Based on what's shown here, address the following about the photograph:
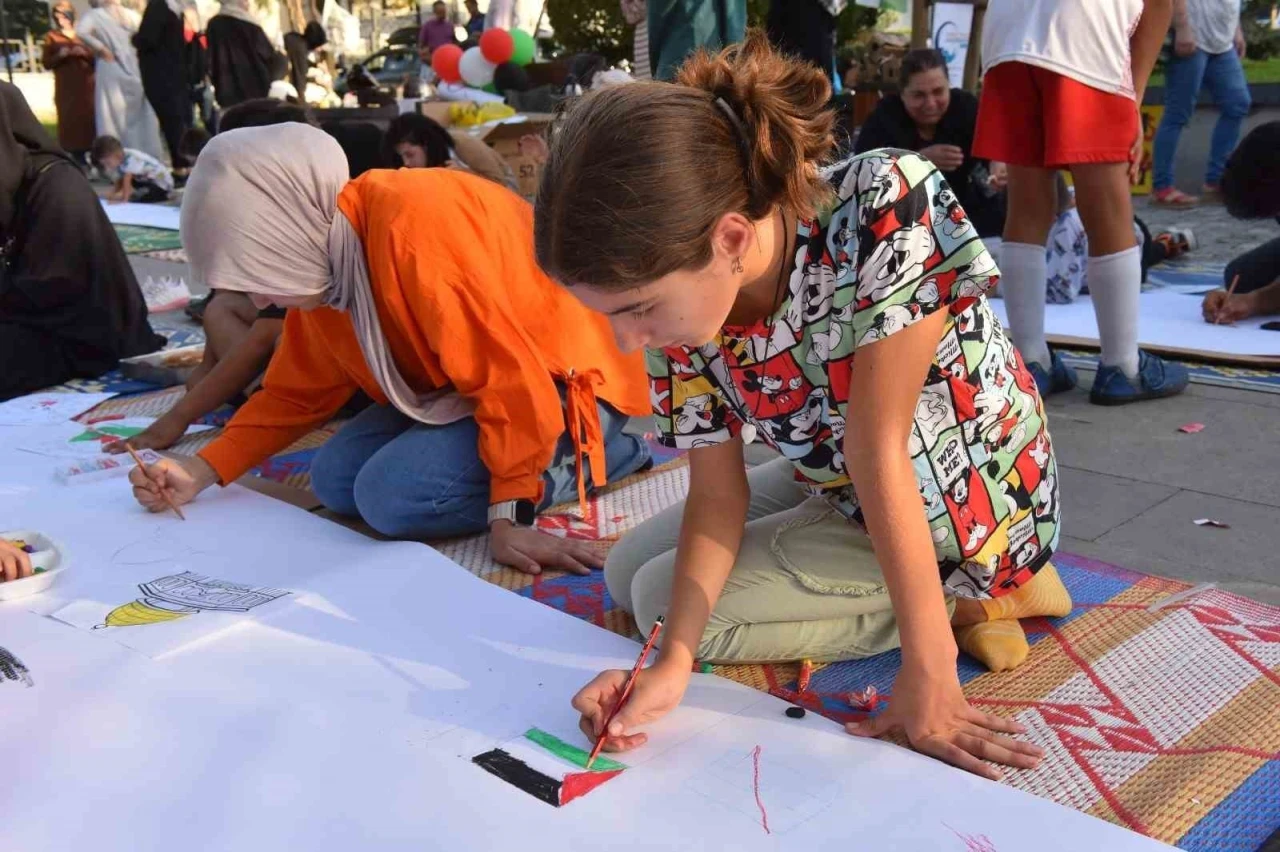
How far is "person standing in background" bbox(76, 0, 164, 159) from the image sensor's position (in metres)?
9.02

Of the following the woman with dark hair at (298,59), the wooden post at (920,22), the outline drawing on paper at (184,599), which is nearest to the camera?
the outline drawing on paper at (184,599)

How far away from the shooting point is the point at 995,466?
1.45 m

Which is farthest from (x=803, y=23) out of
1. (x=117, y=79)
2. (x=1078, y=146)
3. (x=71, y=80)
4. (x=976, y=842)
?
(x=71, y=80)

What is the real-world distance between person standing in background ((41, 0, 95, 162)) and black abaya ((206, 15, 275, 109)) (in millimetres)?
1916

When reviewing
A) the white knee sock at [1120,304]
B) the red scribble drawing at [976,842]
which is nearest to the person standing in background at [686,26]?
the white knee sock at [1120,304]

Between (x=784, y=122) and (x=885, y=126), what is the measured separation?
10.1 ft

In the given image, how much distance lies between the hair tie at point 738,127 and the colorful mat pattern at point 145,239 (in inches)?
187

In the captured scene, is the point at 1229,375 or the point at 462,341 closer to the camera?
the point at 462,341

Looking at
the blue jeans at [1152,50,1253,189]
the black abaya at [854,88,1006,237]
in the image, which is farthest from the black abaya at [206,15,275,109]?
the blue jeans at [1152,50,1253,189]

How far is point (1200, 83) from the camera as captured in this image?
5.65 m

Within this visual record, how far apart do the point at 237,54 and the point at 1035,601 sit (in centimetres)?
748

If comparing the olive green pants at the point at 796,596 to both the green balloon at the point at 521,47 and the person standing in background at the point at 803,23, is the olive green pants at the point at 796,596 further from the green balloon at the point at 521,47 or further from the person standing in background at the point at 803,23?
the green balloon at the point at 521,47

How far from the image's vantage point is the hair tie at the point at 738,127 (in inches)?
46.1

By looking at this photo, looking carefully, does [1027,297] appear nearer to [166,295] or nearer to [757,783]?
[757,783]
